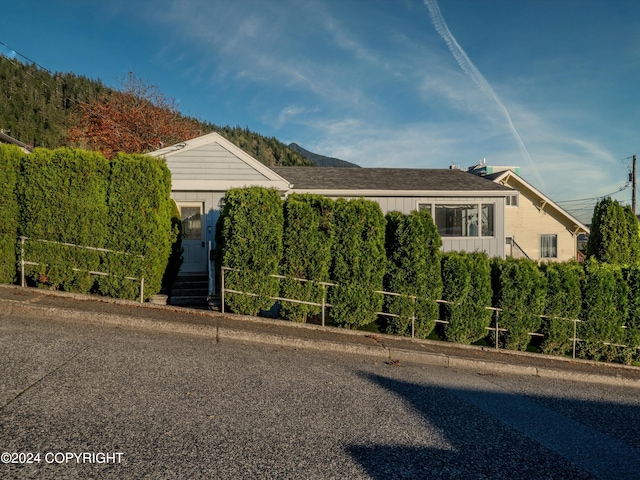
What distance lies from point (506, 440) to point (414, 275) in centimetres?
426

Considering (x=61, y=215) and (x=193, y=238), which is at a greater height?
(x=61, y=215)

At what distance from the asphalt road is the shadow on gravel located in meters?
0.02

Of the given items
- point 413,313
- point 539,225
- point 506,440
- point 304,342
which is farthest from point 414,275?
point 539,225

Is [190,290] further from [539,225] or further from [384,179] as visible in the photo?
[539,225]

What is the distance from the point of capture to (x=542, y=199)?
23.7 meters

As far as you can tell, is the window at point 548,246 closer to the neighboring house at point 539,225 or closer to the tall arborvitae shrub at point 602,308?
the neighboring house at point 539,225

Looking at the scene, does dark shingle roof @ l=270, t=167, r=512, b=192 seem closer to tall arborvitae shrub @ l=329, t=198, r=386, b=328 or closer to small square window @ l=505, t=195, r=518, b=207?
tall arborvitae shrub @ l=329, t=198, r=386, b=328

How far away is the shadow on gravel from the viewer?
3.64m

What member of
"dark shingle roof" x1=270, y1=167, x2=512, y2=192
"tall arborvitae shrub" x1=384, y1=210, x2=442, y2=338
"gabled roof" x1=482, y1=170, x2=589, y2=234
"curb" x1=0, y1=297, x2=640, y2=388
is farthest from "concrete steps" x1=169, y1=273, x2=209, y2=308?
"gabled roof" x1=482, y1=170, x2=589, y2=234

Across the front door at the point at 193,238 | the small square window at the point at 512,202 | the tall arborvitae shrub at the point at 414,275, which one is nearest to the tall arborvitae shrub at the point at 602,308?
the tall arborvitae shrub at the point at 414,275

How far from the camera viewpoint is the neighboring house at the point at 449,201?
1352cm

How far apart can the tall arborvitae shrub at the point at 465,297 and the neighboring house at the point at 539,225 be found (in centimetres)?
1664

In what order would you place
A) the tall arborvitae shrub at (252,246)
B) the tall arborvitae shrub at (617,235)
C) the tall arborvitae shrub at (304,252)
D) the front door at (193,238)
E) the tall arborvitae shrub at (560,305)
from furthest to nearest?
1. the tall arborvitae shrub at (617,235)
2. the front door at (193,238)
3. the tall arborvitae shrub at (560,305)
4. the tall arborvitae shrub at (304,252)
5. the tall arborvitae shrub at (252,246)

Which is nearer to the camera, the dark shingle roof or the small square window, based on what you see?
the dark shingle roof
